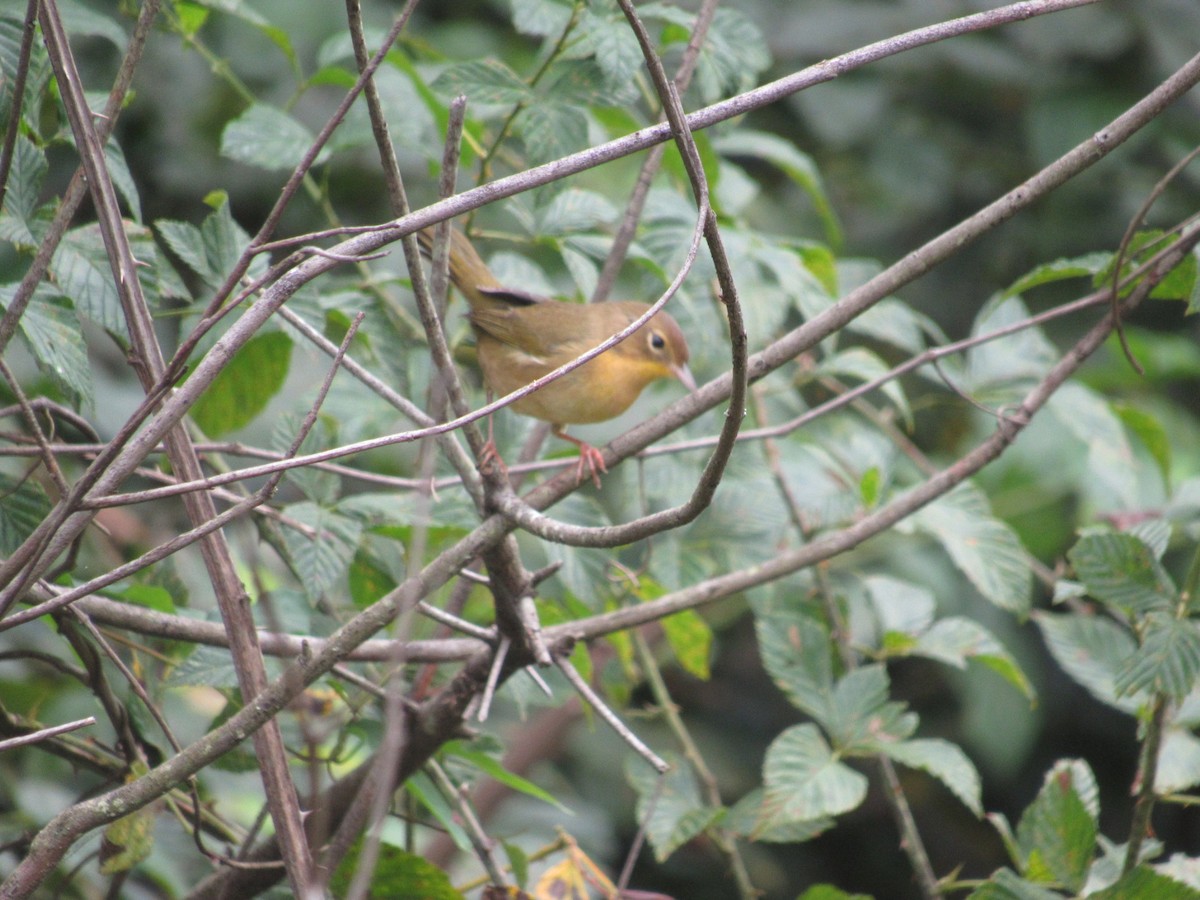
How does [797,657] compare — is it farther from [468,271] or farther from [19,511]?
[19,511]

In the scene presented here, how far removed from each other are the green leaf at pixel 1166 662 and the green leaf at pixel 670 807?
896 millimetres

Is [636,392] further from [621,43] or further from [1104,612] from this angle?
[1104,612]

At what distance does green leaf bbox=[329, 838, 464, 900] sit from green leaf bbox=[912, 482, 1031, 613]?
1.30 meters

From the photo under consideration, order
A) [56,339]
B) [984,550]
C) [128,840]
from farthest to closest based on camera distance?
[984,550]
[128,840]
[56,339]

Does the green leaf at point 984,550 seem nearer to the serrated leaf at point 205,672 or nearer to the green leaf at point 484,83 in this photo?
the green leaf at point 484,83

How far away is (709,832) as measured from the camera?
2.54m

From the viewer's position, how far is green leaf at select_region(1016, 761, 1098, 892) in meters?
1.97

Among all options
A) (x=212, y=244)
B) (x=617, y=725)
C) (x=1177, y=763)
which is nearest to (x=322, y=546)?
(x=212, y=244)

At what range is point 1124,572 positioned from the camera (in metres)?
1.97

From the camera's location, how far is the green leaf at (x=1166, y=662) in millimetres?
1856

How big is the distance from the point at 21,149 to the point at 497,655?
1.04 meters

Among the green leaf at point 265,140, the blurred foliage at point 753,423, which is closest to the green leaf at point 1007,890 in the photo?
the blurred foliage at point 753,423

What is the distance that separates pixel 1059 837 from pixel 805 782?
0.48 meters

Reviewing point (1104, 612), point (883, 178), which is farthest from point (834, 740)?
point (883, 178)
